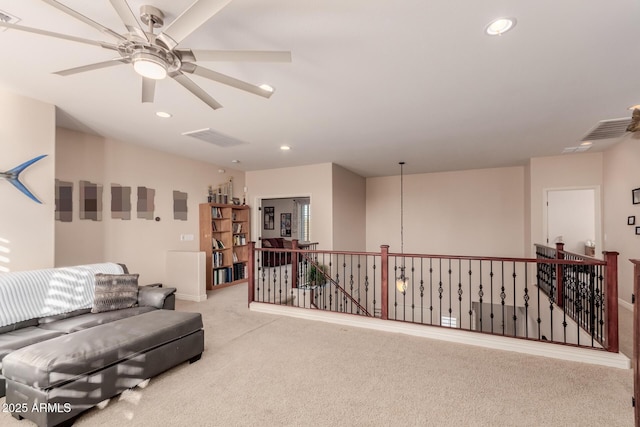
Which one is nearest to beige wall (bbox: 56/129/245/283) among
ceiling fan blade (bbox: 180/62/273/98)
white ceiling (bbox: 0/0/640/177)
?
white ceiling (bbox: 0/0/640/177)

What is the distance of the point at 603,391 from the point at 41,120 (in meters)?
6.06

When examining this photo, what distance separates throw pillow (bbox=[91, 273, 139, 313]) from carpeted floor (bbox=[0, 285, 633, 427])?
107 cm

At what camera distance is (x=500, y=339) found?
10.6 feet

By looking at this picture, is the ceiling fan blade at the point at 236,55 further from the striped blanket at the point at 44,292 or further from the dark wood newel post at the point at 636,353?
the striped blanket at the point at 44,292

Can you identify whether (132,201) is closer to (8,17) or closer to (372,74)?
(8,17)

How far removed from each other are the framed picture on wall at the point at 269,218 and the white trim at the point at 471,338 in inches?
331

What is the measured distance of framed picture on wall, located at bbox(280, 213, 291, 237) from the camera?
1257 centimetres

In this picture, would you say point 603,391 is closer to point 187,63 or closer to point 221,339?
point 221,339

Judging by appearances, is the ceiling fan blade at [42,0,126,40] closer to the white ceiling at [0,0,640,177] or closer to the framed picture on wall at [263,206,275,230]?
the white ceiling at [0,0,640,177]

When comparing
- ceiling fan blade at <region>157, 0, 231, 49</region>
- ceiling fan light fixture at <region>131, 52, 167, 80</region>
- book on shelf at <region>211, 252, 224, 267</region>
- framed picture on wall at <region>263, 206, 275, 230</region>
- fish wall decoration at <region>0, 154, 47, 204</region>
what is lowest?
book on shelf at <region>211, 252, 224, 267</region>

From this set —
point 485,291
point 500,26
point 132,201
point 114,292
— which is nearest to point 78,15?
point 500,26

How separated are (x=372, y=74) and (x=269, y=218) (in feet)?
34.6

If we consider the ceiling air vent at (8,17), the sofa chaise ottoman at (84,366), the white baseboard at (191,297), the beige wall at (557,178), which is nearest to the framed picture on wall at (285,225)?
the white baseboard at (191,297)

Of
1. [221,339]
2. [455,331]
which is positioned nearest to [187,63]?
[221,339]
